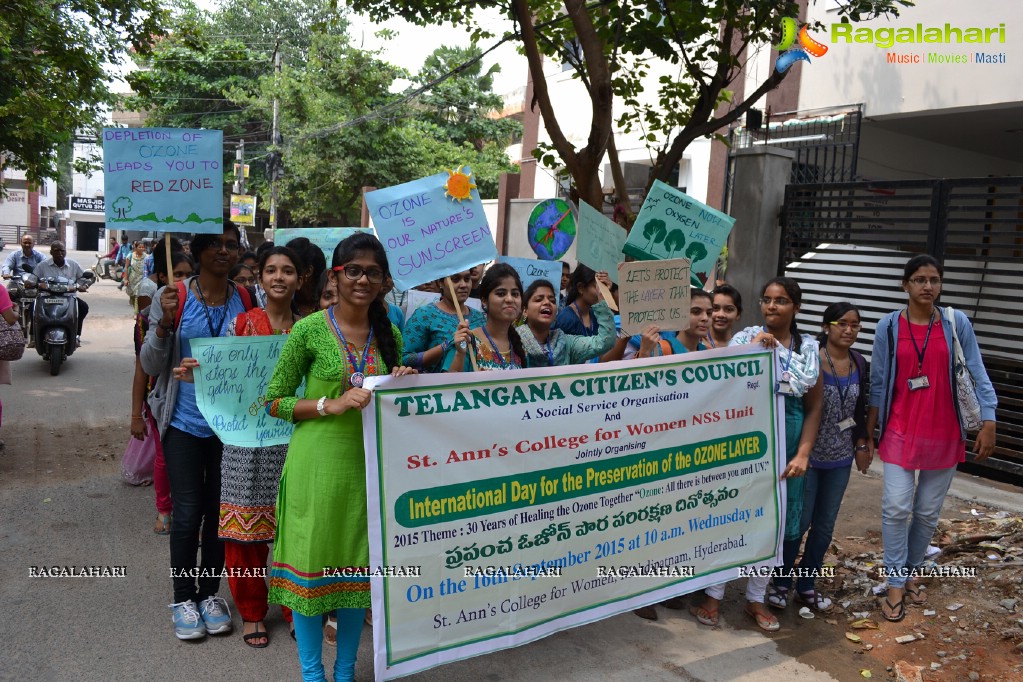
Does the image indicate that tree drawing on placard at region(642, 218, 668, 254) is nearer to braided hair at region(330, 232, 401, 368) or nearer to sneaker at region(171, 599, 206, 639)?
braided hair at region(330, 232, 401, 368)

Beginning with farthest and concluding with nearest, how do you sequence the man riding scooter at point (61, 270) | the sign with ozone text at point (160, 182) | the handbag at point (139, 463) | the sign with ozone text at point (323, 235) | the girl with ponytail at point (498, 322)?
the man riding scooter at point (61, 270)
the sign with ozone text at point (323, 235)
the handbag at point (139, 463)
the sign with ozone text at point (160, 182)
the girl with ponytail at point (498, 322)

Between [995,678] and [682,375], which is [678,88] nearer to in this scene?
[682,375]

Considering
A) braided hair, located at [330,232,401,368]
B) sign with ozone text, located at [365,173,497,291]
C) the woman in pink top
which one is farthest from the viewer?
the woman in pink top

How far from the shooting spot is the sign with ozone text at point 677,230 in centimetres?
482

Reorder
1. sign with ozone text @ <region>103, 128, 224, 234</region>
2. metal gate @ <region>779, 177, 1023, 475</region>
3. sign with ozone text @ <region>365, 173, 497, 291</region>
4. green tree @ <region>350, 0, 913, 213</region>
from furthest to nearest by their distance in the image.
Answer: metal gate @ <region>779, 177, 1023, 475</region>, green tree @ <region>350, 0, 913, 213</region>, sign with ozone text @ <region>103, 128, 224, 234</region>, sign with ozone text @ <region>365, 173, 497, 291</region>

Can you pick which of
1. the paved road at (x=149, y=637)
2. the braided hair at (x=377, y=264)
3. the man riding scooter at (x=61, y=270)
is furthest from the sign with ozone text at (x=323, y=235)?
the man riding scooter at (x=61, y=270)

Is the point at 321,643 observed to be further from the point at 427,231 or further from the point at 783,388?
the point at 783,388

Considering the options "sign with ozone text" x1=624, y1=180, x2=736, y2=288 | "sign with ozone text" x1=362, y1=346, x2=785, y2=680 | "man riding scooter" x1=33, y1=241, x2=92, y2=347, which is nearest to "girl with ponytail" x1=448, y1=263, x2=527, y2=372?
"sign with ozone text" x1=362, y1=346, x2=785, y2=680

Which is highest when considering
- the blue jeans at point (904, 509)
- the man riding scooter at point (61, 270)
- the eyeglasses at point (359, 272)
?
the eyeglasses at point (359, 272)

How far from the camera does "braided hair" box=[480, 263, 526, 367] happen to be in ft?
13.0

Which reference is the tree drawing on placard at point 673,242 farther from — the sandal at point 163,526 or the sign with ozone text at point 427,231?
the sandal at point 163,526

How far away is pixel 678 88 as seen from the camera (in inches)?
336

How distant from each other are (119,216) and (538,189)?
1345 centimetres

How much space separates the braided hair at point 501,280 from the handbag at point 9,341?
3976mm
